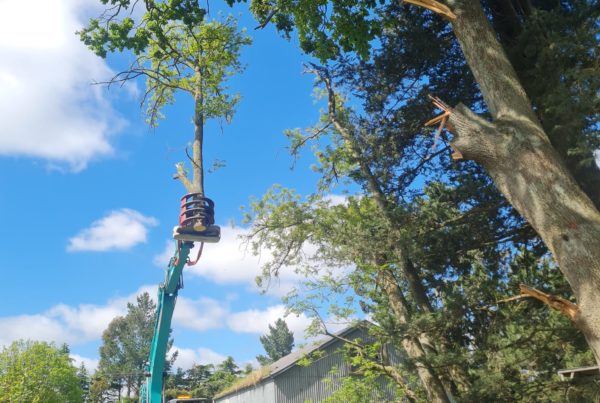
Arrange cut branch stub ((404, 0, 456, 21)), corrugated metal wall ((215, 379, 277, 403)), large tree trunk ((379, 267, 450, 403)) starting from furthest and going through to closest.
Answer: corrugated metal wall ((215, 379, 277, 403)) < large tree trunk ((379, 267, 450, 403)) < cut branch stub ((404, 0, 456, 21))

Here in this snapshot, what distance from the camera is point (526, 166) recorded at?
5.25 meters

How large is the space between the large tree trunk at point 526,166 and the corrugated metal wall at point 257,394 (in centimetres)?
2107

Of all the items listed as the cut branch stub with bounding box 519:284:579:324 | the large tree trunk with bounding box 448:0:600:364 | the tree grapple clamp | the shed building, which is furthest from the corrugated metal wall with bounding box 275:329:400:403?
the large tree trunk with bounding box 448:0:600:364

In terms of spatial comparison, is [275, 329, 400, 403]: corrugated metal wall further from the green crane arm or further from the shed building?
the green crane arm

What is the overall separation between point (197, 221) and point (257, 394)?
810 inches

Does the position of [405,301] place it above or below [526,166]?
above

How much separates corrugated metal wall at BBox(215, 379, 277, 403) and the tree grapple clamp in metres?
17.6

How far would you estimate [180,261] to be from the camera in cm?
988

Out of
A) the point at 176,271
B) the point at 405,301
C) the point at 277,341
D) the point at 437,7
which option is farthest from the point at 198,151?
the point at 277,341

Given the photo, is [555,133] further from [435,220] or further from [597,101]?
[435,220]

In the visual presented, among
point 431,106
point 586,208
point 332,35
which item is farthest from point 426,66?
point 586,208

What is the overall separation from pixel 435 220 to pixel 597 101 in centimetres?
345

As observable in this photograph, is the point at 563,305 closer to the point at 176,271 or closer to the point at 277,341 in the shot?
the point at 176,271

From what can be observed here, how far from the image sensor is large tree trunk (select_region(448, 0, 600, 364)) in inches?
186
